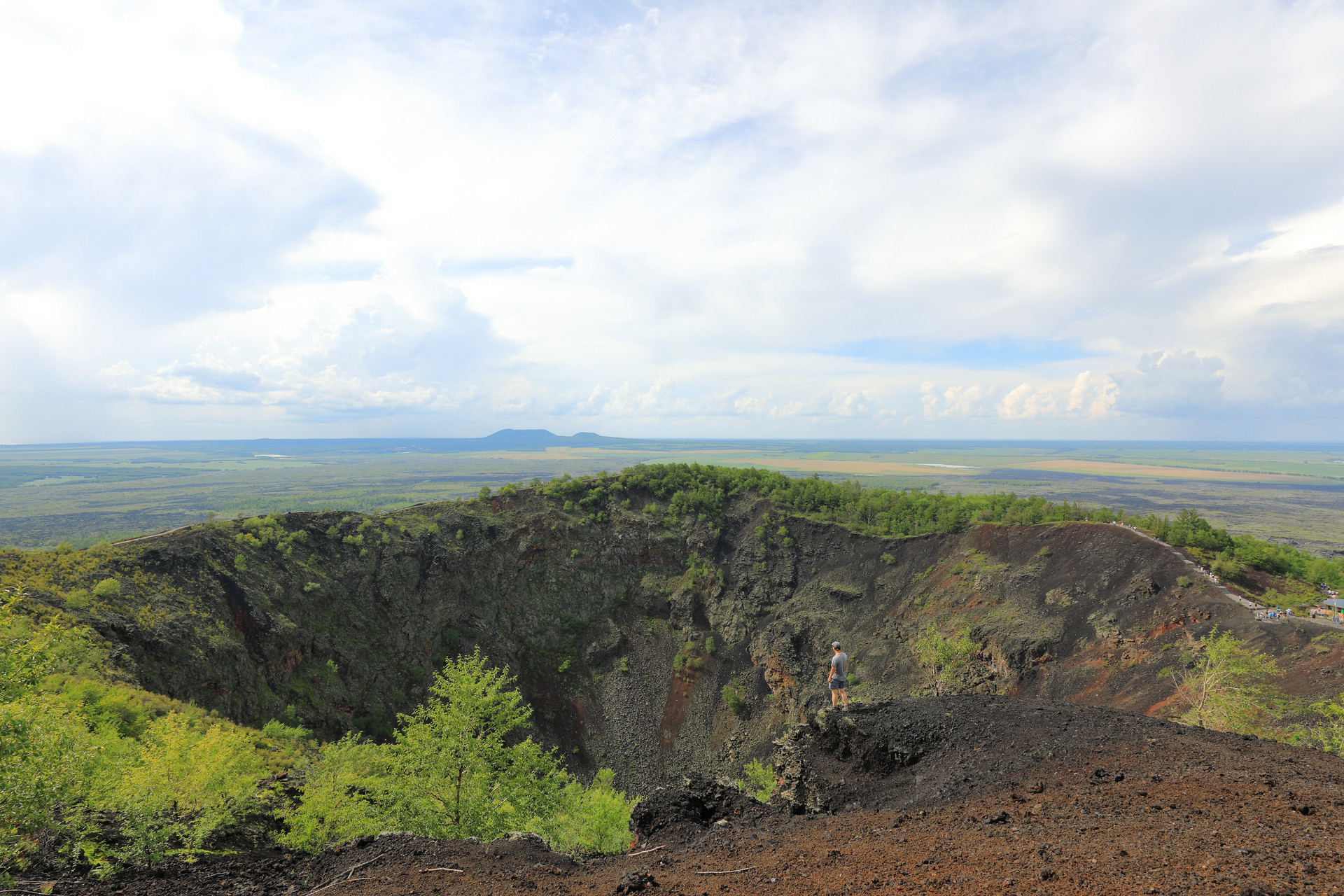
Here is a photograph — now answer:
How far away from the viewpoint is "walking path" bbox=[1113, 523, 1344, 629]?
86.3ft

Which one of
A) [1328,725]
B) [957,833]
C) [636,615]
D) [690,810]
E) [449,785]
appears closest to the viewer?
[957,833]

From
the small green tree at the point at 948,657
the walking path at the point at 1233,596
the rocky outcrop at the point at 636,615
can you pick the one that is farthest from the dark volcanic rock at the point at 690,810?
the walking path at the point at 1233,596

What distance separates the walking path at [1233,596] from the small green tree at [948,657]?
548 inches

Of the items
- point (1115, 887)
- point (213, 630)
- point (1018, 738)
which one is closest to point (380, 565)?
point (213, 630)

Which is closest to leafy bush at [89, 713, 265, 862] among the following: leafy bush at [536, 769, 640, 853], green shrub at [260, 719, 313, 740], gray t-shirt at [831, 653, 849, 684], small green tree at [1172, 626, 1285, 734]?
leafy bush at [536, 769, 640, 853]

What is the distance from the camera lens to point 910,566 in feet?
157

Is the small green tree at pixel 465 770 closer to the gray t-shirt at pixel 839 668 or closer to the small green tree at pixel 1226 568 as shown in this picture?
the gray t-shirt at pixel 839 668

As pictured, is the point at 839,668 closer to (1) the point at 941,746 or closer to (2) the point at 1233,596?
(1) the point at 941,746

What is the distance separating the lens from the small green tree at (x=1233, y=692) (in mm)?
19719

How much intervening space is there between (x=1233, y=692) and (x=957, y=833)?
20875mm

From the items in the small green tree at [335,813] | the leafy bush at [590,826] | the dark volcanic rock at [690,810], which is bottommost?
the leafy bush at [590,826]

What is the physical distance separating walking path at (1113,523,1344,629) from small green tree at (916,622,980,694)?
13918mm

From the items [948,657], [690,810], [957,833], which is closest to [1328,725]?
[948,657]

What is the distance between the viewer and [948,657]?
3616 centimetres
